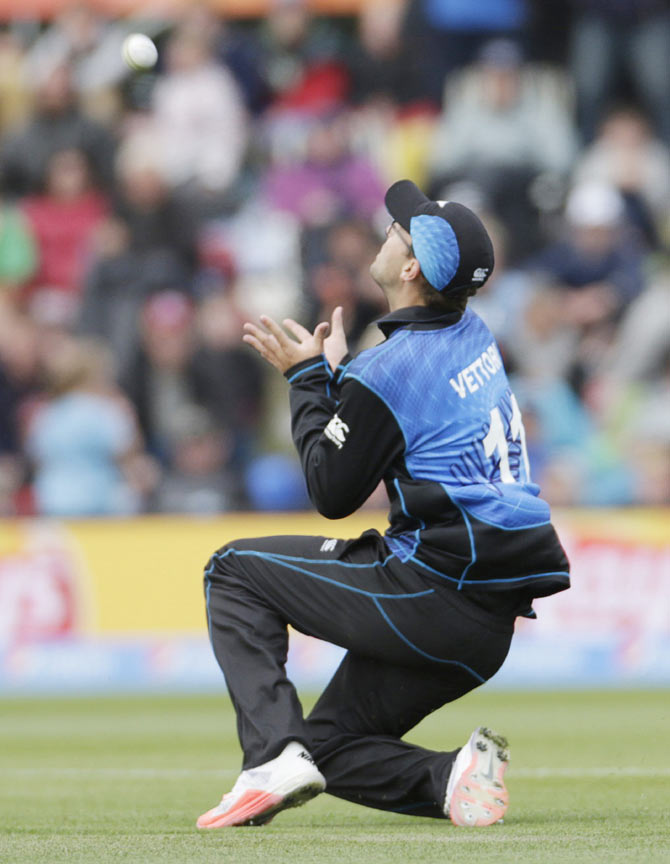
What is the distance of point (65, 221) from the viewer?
15.8 meters

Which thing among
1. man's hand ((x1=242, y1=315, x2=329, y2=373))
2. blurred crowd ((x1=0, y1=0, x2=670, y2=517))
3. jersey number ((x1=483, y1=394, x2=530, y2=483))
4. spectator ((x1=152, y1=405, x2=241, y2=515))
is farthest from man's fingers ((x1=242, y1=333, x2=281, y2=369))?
spectator ((x1=152, y1=405, x2=241, y2=515))

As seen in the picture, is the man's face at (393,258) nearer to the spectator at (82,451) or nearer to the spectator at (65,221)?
the spectator at (82,451)

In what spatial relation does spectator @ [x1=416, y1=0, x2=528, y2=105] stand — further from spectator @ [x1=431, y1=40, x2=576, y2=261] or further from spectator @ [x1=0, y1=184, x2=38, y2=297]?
spectator @ [x1=0, y1=184, x2=38, y2=297]

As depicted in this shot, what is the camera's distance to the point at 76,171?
15703mm

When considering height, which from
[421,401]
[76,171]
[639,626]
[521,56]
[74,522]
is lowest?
[639,626]

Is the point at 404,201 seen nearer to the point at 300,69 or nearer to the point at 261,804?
the point at 261,804

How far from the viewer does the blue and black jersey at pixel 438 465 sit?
5258 mm

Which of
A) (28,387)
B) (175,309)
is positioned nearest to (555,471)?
(175,309)

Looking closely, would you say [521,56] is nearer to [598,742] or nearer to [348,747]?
[598,742]

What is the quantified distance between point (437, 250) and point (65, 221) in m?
10.8

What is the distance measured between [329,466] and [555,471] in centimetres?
802

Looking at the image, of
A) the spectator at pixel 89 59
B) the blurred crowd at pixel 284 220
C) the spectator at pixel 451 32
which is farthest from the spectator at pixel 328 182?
the spectator at pixel 89 59

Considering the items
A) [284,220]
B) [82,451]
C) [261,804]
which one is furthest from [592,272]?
[261,804]

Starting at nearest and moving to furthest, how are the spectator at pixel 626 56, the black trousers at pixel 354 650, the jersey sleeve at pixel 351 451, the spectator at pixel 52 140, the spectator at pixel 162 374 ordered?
the jersey sleeve at pixel 351 451 < the black trousers at pixel 354 650 < the spectator at pixel 162 374 < the spectator at pixel 52 140 < the spectator at pixel 626 56
